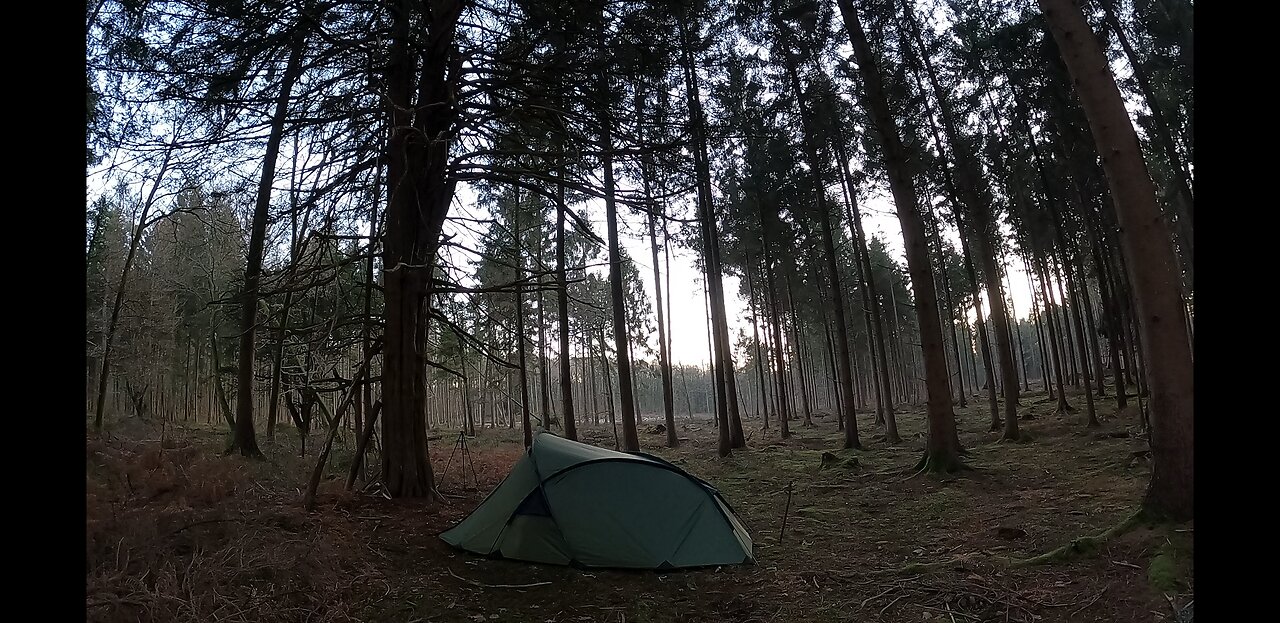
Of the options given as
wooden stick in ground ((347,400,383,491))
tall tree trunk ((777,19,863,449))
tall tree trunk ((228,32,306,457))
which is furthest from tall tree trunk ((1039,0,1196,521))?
tall tree trunk ((777,19,863,449))

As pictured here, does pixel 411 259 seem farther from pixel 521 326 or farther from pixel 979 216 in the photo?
pixel 979 216

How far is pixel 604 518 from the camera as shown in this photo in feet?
21.6

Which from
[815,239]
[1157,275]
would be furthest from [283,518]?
[815,239]

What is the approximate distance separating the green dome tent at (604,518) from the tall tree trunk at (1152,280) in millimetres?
3922

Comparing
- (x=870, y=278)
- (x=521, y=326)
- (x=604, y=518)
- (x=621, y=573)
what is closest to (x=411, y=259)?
(x=604, y=518)

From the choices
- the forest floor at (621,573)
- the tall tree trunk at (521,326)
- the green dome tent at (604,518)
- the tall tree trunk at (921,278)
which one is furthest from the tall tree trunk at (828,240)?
the green dome tent at (604,518)

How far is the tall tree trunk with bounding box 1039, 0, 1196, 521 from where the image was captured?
4820 mm

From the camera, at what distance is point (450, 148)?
898 cm

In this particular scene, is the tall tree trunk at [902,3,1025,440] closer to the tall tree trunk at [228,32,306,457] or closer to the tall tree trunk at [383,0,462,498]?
the tall tree trunk at [383,0,462,498]

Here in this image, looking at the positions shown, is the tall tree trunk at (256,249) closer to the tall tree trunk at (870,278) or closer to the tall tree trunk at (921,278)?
the tall tree trunk at (921,278)

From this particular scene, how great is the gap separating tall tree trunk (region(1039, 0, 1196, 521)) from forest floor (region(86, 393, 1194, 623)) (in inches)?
20.3

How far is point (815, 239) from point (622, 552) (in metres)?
18.9

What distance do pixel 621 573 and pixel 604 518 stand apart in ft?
2.03
